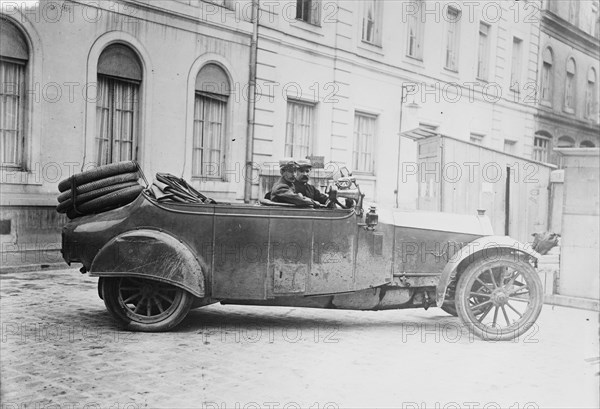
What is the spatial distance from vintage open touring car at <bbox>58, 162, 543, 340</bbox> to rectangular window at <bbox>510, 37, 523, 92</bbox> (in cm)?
263

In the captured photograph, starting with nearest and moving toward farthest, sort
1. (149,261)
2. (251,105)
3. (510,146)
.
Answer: (149,261) < (510,146) < (251,105)

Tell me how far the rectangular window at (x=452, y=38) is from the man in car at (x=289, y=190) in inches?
117

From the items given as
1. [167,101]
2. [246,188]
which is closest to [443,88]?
[246,188]

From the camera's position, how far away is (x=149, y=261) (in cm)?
423

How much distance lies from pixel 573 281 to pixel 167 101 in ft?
16.8

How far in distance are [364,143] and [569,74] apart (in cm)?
230

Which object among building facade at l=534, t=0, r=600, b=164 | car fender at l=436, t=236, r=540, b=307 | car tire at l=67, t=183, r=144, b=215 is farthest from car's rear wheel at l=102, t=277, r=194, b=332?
building facade at l=534, t=0, r=600, b=164

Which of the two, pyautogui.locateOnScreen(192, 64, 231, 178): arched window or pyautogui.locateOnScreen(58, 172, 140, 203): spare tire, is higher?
pyautogui.locateOnScreen(192, 64, 231, 178): arched window

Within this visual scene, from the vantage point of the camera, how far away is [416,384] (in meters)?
3.41

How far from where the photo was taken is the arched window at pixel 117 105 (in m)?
7.11

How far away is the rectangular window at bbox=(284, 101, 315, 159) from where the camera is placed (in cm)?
669

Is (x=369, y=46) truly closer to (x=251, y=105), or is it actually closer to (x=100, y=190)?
(x=251, y=105)

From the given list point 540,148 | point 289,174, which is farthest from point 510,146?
point 289,174

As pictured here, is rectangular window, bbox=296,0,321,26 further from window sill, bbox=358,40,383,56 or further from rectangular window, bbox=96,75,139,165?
rectangular window, bbox=96,75,139,165
